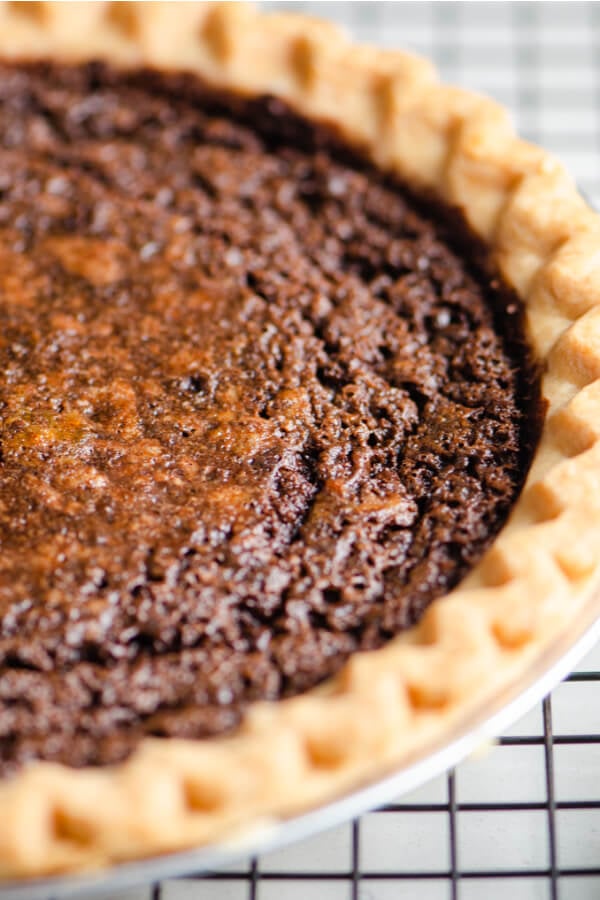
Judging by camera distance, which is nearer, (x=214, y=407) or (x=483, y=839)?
(x=483, y=839)

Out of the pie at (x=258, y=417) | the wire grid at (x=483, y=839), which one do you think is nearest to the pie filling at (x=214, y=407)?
the pie at (x=258, y=417)

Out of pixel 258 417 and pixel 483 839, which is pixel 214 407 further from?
pixel 483 839

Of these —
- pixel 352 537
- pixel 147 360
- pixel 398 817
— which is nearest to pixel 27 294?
pixel 147 360

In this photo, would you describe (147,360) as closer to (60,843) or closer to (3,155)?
(3,155)

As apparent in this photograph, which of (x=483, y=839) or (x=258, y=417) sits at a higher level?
(x=258, y=417)

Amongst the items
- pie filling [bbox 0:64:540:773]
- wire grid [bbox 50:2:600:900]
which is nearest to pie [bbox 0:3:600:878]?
pie filling [bbox 0:64:540:773]

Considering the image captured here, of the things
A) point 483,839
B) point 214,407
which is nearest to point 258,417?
point 214,407

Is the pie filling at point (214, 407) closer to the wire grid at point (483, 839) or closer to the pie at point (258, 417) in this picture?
the pie at point (258, 417)
